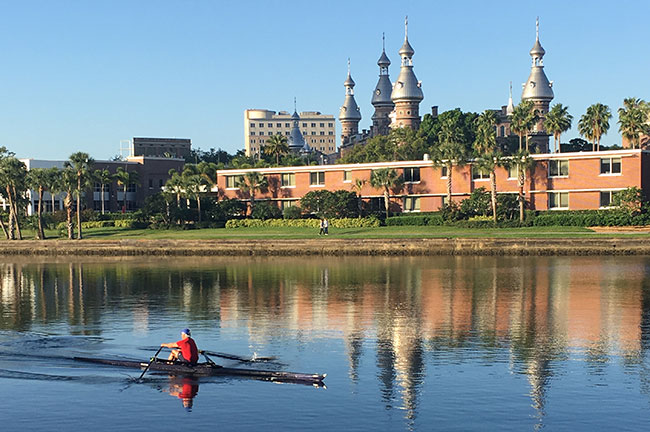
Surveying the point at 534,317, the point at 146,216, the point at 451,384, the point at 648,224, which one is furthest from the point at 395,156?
the point at 451,384

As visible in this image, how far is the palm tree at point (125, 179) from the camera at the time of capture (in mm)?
129125

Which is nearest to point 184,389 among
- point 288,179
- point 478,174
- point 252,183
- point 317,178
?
point 478,174

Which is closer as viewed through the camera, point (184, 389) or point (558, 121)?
point (184, 389)

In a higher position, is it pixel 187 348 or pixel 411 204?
pixel 411 204

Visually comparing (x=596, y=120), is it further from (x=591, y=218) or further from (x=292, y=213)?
(x=292, y=213)

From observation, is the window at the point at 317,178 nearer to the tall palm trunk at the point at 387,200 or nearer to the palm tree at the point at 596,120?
the tall palm trunk at the point at 387,200

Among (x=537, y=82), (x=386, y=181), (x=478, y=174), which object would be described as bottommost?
(x=386, y=181)

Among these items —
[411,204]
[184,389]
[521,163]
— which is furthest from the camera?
[411,204]

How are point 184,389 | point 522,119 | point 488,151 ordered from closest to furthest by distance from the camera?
point 184,389 < point 488,151 < point 522,119

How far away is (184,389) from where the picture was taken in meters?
29.9

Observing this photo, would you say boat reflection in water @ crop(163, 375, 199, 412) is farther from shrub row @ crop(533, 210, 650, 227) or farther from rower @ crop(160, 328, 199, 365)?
shrub row @ crop(533, 210, 650, 227)

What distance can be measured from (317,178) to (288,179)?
13.2ft

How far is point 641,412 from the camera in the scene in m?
26.1

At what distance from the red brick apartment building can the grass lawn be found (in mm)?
8716
